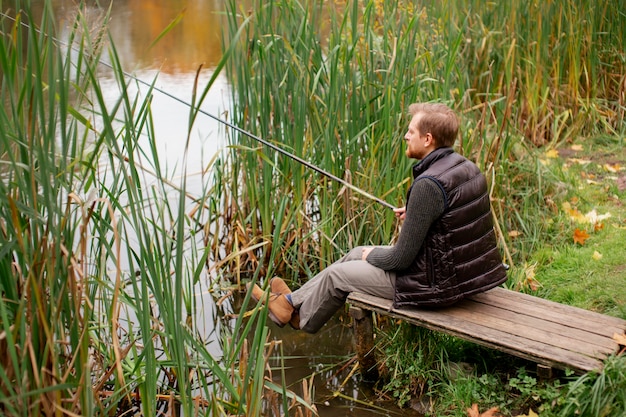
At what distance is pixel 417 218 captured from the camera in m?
3.15

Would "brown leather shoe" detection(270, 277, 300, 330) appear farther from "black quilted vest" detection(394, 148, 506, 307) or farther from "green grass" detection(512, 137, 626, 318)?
"green grass" detection(512, 137, 626, 318)

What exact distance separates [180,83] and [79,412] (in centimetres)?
681

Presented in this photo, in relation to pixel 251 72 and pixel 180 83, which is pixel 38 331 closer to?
pixel 251 72

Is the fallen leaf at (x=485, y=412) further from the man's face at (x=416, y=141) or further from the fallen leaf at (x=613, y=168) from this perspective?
the fallen leaf at (x=613, y=168)

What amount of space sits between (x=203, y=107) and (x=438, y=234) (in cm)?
486

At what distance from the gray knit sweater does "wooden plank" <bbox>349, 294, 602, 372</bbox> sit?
209mm

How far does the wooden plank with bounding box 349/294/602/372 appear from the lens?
2.81 m

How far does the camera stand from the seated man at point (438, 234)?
124 inches

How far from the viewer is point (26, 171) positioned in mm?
1971

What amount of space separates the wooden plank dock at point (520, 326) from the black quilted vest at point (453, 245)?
9 centimetres

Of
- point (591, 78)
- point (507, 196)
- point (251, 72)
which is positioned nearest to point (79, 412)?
point (251, 72)

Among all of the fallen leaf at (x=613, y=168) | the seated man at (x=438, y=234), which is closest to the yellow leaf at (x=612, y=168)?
the fallen leaf at (x=613, y=168)

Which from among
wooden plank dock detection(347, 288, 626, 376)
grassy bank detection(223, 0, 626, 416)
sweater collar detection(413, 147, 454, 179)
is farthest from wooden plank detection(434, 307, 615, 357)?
sweater collar detection(413, 147, 454, 179)

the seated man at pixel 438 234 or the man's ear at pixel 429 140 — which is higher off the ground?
the man's ear at pixel 429 140
